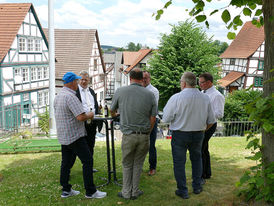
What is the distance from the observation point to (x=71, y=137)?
13.8 ft

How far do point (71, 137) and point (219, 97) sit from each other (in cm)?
254

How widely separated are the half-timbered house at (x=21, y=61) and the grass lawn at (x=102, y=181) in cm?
1478

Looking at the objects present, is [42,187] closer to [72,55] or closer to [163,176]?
[163,176]

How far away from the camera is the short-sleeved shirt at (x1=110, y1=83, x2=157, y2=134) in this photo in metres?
4.20

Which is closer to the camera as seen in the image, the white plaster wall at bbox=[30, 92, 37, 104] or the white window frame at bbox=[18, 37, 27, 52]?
the white window frame at bbox=[18, 37, 27, 52]

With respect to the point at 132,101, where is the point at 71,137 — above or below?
below

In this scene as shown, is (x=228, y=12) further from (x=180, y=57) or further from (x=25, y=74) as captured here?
(x=25, y=74)

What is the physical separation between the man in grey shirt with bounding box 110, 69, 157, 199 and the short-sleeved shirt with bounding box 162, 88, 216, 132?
11.5 inches

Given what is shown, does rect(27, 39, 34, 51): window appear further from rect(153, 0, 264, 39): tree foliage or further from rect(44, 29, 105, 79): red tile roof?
rect(153, 0, 264, 39): tree foliage

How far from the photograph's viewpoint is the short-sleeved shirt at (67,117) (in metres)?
4.13

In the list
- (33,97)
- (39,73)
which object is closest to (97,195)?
(33,97)

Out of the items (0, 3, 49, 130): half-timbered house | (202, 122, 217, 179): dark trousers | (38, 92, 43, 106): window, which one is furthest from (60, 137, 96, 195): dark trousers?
(38, 92, 43, 106): window

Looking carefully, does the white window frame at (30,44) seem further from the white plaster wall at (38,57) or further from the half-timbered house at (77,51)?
the half-timbered house at (77,51)

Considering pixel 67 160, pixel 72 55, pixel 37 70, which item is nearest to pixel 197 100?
pixel 67 160
